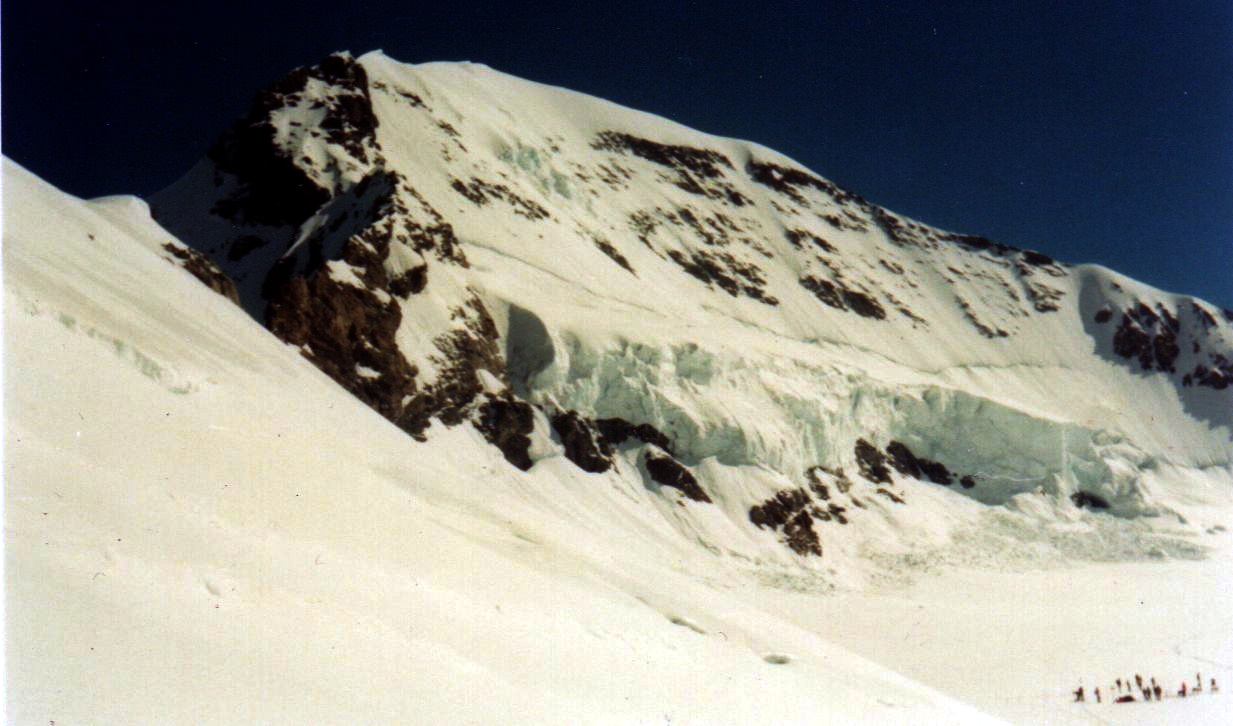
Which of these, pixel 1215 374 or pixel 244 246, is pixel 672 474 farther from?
pixel 1215 374

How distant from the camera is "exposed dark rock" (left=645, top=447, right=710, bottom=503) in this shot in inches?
1652

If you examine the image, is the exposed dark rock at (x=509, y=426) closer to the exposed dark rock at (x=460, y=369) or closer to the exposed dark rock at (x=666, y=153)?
the exposed dark rock at (x=460, y=369)

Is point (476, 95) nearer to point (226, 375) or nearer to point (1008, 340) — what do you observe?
point (1008, 340)

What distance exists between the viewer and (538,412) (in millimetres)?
42688

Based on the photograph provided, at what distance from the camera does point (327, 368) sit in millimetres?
36188

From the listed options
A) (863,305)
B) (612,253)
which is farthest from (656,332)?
(863,305)

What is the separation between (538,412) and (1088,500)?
41896 mm

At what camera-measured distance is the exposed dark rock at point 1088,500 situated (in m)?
56.9

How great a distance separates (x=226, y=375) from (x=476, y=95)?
218ft

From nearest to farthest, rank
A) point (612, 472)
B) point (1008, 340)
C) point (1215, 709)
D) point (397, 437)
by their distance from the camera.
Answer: point (397, 437)
point (1215, 709)
point (612, 472)
point (1008, 340)

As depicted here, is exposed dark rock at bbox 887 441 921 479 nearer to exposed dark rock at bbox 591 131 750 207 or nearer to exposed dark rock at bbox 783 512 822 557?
exposed dark rock at bbox 783 512 822 557

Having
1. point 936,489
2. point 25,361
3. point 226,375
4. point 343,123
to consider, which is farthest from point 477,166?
point 25,361

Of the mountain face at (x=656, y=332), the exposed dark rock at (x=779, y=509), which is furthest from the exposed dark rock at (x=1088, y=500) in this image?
the exposed dark rock at (x=779, y=509)

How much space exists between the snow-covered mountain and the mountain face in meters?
0.31
